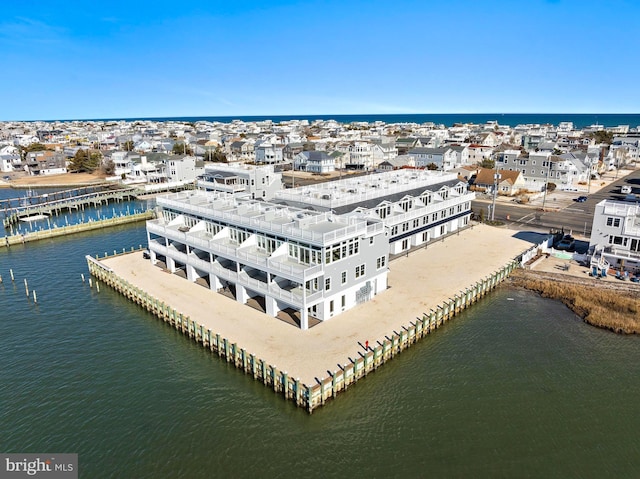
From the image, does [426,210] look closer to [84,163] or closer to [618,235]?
[618,235]

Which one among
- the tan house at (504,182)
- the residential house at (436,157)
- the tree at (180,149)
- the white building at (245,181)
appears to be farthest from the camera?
the tree at (180,149)

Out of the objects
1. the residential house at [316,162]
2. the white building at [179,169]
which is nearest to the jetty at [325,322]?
the white building at [179,169]

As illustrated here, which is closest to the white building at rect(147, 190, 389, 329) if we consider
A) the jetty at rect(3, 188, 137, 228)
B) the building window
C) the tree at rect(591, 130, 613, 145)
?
the building window

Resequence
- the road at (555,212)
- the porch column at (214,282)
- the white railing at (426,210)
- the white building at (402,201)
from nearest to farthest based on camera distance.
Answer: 1. the porch column at (214,282)
2. the white building at (402,201)
3. the white railing at (426,210)
4. the road at (555,212)

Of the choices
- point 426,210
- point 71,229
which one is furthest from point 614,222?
point 71,229

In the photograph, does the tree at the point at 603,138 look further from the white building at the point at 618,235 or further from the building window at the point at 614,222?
the building window at the point at 614,222

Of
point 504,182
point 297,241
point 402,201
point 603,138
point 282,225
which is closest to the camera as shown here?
point 297,241

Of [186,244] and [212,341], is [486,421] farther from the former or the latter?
[186,244]
